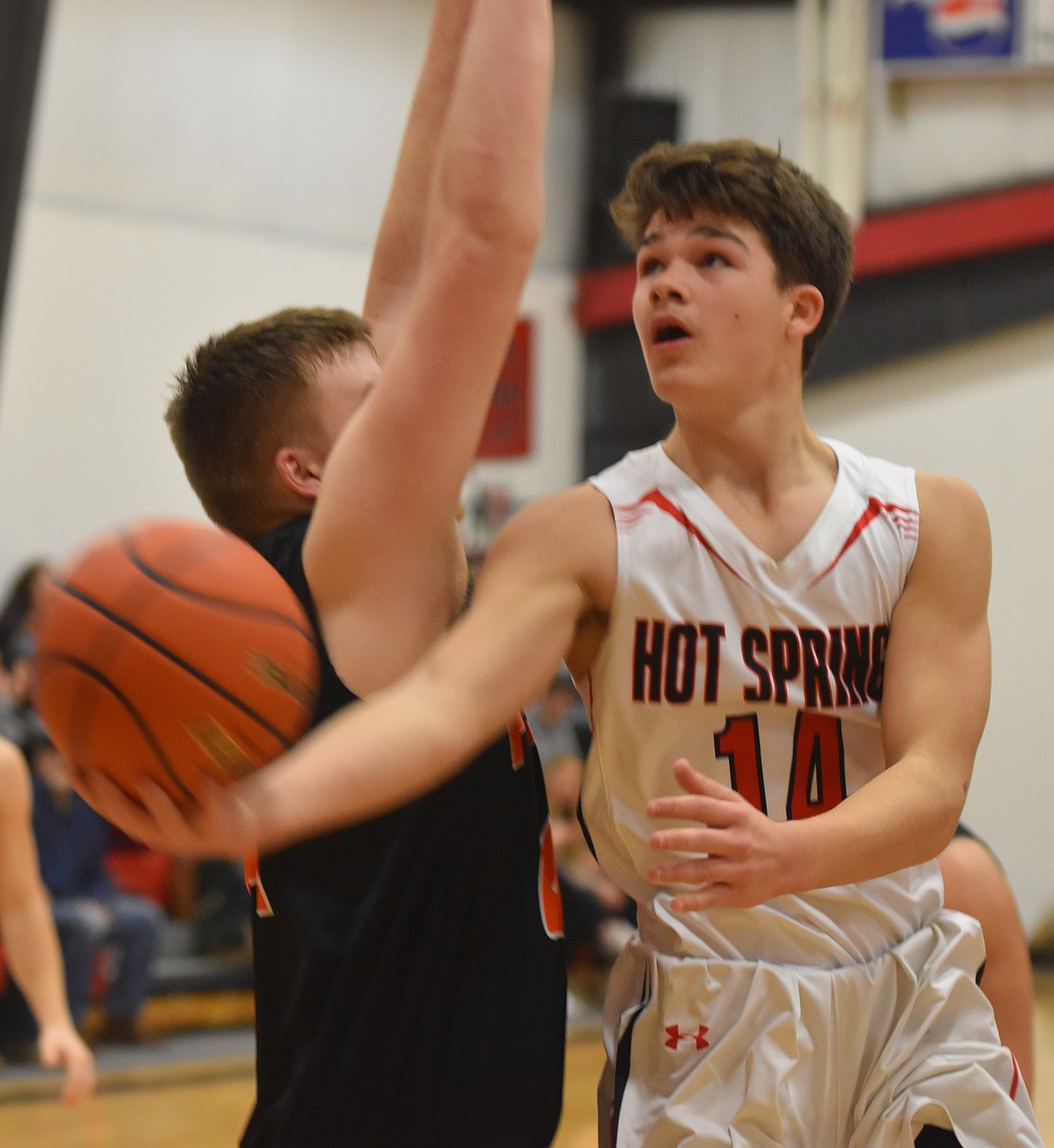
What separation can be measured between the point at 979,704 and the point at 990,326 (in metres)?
8.21

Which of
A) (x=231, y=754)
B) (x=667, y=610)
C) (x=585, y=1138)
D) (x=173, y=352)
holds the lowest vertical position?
(x=585, y=1138)

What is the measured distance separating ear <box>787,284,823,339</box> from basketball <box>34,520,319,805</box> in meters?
1.05

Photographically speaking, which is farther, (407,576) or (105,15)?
(105,15)

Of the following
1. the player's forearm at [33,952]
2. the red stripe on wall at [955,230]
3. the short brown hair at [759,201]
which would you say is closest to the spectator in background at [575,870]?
the red stripe on wall at [955,230]

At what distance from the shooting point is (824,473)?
97.3 inches

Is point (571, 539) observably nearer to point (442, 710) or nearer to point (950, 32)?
point (442, 710)

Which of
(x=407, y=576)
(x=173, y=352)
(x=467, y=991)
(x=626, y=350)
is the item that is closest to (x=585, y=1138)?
(x=467, y=991)

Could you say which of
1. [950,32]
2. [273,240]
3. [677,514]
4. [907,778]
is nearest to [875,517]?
[677,514]

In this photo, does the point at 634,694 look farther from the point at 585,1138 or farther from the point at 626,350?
the point at 626,350

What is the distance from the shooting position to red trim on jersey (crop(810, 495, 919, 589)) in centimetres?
233

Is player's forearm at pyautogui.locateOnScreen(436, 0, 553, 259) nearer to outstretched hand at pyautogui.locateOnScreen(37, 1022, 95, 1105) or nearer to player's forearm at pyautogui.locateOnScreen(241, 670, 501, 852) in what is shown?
player's forearm at pyautogui.locateOnScreen(241, 670, 501, 852)

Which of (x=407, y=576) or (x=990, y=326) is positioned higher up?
(x=990, y=326)

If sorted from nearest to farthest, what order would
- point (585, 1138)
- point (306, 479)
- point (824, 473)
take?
point (306, 479)
point (824, 473)
point (585, 1138)

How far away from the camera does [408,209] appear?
2627mm
